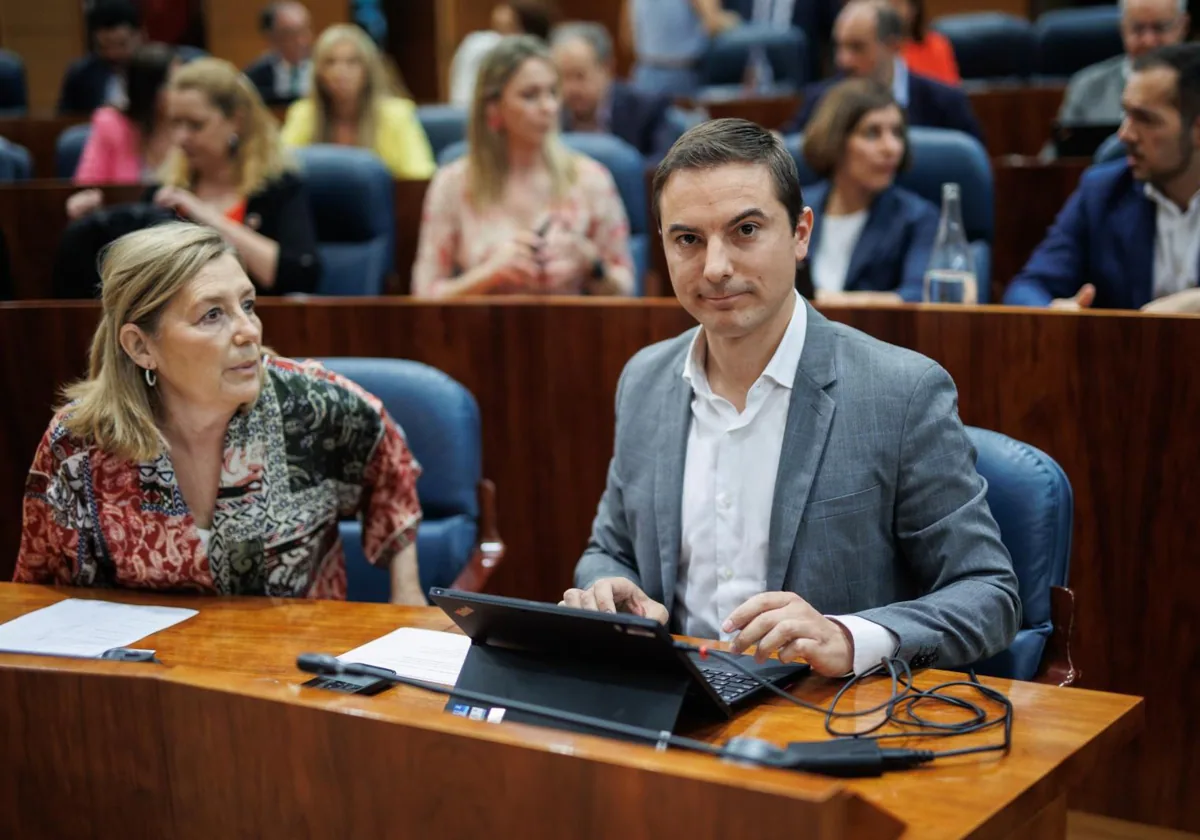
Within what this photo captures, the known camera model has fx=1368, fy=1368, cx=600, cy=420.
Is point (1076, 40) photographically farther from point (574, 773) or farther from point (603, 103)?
point (574, 773)

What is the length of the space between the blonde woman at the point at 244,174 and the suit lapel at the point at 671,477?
1985mm

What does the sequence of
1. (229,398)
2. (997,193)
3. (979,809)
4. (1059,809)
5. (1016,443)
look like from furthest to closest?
(997,193) → (229,398) → (1016,443) → (1059,809) → (979,809)

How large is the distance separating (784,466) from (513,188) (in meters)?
2.18

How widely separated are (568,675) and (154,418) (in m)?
0.95

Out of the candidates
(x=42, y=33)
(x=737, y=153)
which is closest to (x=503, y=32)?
(x=42, y=33)

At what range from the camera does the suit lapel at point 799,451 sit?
1.68 metres

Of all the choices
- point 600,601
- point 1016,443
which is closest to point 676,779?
point 600,601

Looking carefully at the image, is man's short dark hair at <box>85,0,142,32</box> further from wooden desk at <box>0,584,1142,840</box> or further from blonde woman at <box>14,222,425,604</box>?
wooden desk at <box>0,584,1142,840</box>

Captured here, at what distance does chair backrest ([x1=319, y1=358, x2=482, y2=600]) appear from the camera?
94.3 inches

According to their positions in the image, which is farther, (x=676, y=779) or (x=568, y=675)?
(x=568, y=675)

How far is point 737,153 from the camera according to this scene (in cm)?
166

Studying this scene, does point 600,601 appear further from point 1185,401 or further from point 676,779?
point 1185,401

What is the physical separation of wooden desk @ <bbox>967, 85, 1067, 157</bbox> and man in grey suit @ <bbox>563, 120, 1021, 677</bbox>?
13.1 feet

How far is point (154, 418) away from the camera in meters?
2.04
